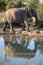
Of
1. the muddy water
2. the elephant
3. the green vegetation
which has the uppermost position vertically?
the muddy water

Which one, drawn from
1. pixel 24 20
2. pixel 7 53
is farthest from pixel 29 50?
pixel 24 20

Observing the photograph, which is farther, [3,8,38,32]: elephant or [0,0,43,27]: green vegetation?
[0,0,43,27]: green vegetation

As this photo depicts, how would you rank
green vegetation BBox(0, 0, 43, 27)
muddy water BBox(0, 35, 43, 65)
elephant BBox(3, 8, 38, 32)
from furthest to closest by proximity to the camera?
1. green vegetation BBox(0, 0, 43, 27)
2. elephant BBox(3, 8, 38, 32)
3. muddy water BBox(0, 35, 43, 65)

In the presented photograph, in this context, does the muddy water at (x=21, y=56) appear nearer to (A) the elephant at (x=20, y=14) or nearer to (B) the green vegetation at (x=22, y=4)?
(A) the elephant at (x=20, y=14)

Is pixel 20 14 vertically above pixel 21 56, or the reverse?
pixel 21 56

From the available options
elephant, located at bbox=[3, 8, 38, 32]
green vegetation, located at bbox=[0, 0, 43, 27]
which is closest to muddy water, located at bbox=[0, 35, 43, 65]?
elephant, located at bbox=[3, 8, 38, 32]

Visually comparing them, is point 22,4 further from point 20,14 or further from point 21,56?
point 21,56

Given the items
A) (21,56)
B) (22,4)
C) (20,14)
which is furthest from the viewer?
(22,4)

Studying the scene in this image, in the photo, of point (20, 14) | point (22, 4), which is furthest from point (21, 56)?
point (22, 4)

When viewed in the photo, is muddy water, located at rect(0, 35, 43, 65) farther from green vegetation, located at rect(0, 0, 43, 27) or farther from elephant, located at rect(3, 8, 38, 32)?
green vegetation, located at rect(0, 0, 43, 27)

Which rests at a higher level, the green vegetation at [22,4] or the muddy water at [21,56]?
the muddy water at [21,56]

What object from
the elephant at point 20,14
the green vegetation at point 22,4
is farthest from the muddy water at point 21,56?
the green vegetation at point 22,4

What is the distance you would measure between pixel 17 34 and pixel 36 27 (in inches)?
80.0

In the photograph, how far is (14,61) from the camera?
791 centimetres
